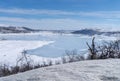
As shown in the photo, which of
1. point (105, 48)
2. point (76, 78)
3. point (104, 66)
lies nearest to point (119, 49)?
point (105, 48)

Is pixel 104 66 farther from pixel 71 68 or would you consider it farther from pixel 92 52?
pixel 92 52

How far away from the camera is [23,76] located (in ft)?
11.2

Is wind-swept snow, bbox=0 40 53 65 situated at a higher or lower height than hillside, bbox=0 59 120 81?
lower

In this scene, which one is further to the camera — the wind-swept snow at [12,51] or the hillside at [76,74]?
the wind-swept snow at [12,51]

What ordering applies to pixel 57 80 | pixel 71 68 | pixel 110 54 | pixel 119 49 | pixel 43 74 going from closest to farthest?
pixel 57 80 → pixel 43 74 → pixel 71 68 → pixel 110 54 → pixel 119 49

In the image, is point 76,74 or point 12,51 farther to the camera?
point 12,51

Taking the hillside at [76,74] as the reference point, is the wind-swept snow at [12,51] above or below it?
below

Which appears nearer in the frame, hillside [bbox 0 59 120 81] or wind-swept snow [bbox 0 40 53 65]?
hillside [bbox 0 59 120 81]

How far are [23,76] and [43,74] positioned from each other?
0.27 m

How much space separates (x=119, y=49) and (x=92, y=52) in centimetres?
81

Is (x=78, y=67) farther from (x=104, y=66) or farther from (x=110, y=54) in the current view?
(x=110, y=54)

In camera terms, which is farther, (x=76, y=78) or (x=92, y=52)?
(x=92, y=52)

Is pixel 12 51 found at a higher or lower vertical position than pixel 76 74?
lower

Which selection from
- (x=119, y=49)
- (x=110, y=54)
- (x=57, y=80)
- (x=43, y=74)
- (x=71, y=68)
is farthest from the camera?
(x=119, y=49)
